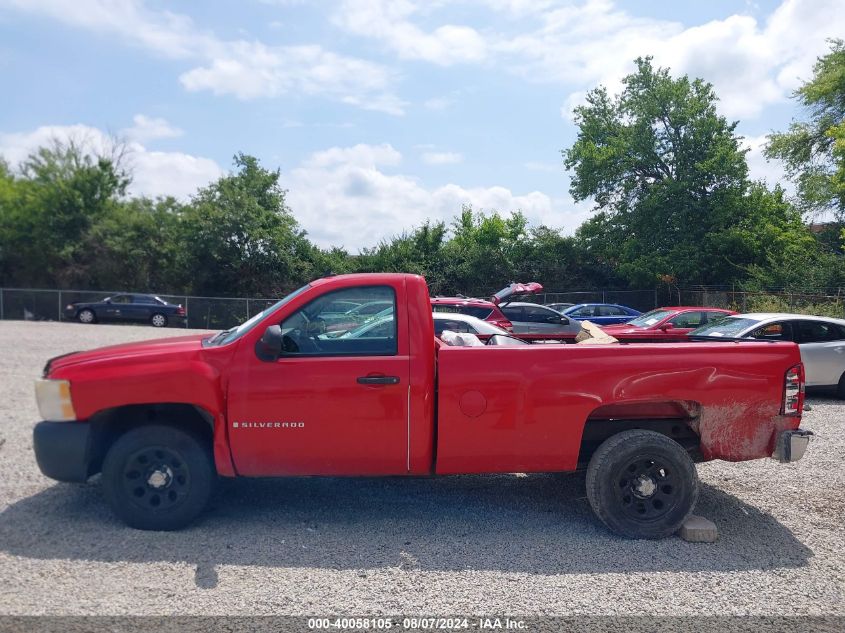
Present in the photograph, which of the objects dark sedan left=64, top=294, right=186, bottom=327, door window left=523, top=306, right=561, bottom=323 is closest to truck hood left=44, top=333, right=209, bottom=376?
door window left=523, top=306, right=561, bottom=323

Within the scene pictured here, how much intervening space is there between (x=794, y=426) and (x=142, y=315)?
98.7 feet

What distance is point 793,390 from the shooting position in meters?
5.31

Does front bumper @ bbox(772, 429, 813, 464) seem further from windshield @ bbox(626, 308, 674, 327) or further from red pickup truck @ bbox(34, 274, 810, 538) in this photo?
windshield @ bbox(626, 308, 674, 327)

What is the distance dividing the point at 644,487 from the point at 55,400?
4408 mm

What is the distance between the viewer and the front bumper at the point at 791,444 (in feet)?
16.9

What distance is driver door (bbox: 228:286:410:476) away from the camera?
501cm

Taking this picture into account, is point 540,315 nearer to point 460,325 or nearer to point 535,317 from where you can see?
point 535,317

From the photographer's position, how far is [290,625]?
12.4 ft

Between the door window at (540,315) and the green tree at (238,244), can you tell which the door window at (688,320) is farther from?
the green tree at (238,244)

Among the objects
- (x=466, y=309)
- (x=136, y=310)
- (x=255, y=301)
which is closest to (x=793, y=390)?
(x=466, y=309)

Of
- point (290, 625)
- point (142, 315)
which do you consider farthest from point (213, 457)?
point (142, 315)

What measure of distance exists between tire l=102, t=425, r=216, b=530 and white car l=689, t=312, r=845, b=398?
8658 mm

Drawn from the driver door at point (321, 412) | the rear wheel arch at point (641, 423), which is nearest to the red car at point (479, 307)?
the rear wheel arch at point (641, 423)

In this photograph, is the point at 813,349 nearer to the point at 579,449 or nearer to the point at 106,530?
the point at 579,449
